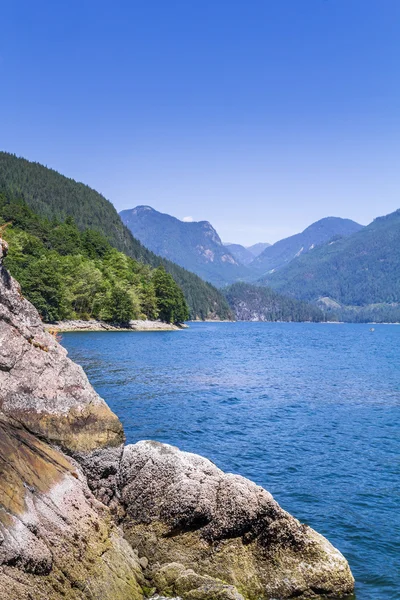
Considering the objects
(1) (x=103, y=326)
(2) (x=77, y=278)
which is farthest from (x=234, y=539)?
(2) (x=77, y=278)

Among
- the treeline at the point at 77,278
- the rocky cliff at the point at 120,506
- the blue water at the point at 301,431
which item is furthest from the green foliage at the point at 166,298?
the rocky cliff at the point at 120,506

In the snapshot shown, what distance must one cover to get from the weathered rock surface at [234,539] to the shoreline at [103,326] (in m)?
82.2

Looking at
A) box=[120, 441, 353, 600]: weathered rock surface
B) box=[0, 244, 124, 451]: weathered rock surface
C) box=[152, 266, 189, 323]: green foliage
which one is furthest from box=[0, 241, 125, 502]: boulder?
box=[152, 266, 189, 323]: green foliage

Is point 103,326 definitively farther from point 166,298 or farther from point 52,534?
point 52,534

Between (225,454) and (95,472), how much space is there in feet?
36.6

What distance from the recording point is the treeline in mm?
102431

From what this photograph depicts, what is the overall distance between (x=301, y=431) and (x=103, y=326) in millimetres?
96160

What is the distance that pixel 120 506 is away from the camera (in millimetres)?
12031

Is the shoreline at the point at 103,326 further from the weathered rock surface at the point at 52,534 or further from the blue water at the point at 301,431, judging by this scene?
the weathered rock surface at the point at 52,534

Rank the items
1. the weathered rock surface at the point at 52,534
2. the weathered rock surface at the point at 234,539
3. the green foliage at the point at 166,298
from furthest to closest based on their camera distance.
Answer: the green foliage at the point at 166,298 → the weathered rock surface at the point at 234,539 → the weathered rock surface at the point at 52,534

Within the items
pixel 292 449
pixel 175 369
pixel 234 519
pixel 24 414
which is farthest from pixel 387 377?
pixel 24 414

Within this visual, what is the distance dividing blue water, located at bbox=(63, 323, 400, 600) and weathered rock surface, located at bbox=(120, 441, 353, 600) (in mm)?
1668

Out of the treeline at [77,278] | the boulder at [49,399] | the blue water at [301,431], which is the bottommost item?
the blue water at [301,431]

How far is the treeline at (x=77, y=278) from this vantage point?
102431 millimetres
